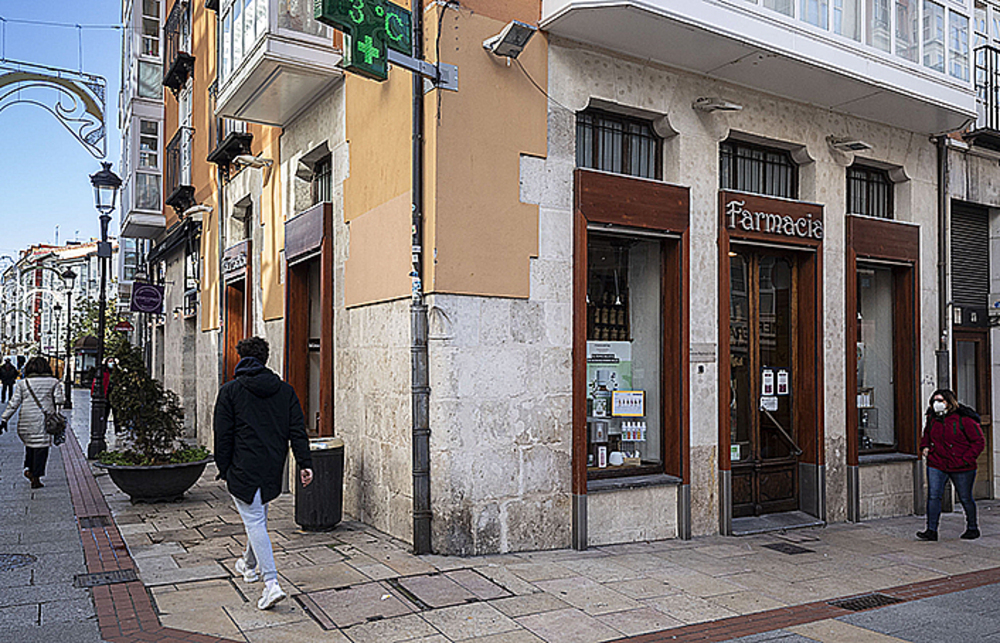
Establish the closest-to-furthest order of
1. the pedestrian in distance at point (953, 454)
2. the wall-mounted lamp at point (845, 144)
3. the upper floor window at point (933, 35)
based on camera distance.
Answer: the pedestrian in distance at point (953, 454), the upper floor window at point (933, 35), the wall-mounted lamp at point (845, 144)

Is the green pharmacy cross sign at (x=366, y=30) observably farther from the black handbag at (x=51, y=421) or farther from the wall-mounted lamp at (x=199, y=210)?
the wall-mounted lamp at (x=199, y=210)

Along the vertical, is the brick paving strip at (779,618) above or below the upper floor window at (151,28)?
below

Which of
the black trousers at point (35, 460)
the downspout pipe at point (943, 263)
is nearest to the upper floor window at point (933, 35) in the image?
the downspout pipe at point (943, 263)

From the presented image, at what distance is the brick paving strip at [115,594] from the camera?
551 centimetres

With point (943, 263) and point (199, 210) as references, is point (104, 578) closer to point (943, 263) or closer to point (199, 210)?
point (199, 210)

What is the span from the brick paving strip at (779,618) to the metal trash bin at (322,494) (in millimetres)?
3985

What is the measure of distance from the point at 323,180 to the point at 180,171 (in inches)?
380

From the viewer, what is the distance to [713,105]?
933 centimetres

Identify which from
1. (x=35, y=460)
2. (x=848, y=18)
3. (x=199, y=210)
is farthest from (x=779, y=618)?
(x=199, y=210)

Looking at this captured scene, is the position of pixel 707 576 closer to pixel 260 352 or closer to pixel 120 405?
pixel 260 352

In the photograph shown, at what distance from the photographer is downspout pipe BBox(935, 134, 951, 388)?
39.0 feet

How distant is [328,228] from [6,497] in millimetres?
5496

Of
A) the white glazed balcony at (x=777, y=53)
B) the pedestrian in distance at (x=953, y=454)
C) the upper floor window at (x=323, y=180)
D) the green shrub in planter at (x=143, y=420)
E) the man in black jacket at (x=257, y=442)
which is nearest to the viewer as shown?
the man in black jacket at (x=257, y=442)

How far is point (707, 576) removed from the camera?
748 centimetres
